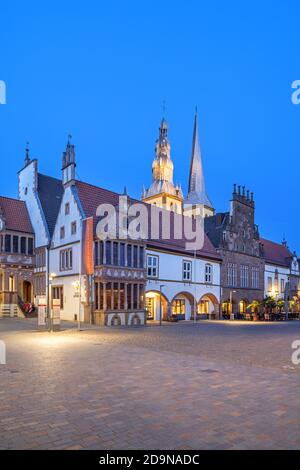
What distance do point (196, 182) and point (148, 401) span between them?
99592 mm

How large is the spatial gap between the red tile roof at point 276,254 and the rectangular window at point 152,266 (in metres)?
27.0

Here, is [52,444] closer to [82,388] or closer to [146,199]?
[82,388]

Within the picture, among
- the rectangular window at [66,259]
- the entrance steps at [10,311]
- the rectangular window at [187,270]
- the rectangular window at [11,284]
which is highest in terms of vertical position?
the rectangular window at [66,259]

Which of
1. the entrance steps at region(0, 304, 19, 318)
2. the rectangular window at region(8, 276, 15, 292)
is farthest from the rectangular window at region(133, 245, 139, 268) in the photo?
the rectangular window at region(8, 276, 15, 292)

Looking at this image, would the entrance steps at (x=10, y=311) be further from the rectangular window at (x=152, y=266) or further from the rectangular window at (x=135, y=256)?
the rectangular window at (x=135, y=256)

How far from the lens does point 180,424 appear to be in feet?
22.1

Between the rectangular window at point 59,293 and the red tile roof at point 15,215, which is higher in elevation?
the red tile roof at point 15,215

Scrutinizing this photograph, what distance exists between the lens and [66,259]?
121ft

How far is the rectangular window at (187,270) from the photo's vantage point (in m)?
41.9

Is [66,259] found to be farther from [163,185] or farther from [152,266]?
[163,185]

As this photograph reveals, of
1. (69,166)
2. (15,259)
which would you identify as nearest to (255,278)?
(69,166)

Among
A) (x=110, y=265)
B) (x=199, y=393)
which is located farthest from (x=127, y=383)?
(x=110, y=265)

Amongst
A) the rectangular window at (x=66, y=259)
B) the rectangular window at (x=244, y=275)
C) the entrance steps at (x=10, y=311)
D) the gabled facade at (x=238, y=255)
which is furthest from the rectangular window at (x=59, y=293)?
the rectangular window at (x=244, y=275)

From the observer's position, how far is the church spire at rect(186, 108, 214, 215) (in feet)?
325
